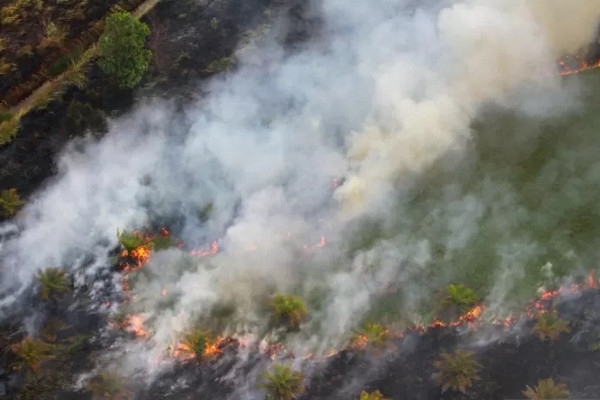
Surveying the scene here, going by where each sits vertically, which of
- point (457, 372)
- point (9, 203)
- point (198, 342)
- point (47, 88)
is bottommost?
point (457, 372)

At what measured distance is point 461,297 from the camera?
15516 millimetres

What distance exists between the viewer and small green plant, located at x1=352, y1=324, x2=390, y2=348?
50.3 feet

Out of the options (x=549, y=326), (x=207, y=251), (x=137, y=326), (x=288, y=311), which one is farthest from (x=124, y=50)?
(x=549, y=326)

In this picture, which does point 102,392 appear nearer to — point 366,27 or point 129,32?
point 129,32

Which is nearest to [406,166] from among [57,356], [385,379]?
[385,379]

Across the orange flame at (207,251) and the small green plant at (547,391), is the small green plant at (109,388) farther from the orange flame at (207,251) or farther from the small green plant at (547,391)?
the small green plant at (547,391)

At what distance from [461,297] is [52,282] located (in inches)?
426

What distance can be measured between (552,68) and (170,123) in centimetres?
1295

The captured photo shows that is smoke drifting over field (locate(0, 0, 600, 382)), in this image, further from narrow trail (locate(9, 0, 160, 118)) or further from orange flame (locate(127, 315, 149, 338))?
narrow trail (locate(9, 0, 160, 118))

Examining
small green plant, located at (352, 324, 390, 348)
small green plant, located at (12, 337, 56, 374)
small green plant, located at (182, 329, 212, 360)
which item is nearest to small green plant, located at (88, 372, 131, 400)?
small green plant, located at (12, 337, 56, 374)

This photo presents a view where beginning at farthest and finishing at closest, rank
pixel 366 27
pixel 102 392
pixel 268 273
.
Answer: pixel 366 27, pixel 268 273, pixel 102 392

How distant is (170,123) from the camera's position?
2009 centimetres

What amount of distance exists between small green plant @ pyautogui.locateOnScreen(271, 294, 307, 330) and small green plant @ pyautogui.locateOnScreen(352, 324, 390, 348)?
1481mm

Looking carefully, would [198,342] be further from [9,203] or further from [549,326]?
[549,326]
